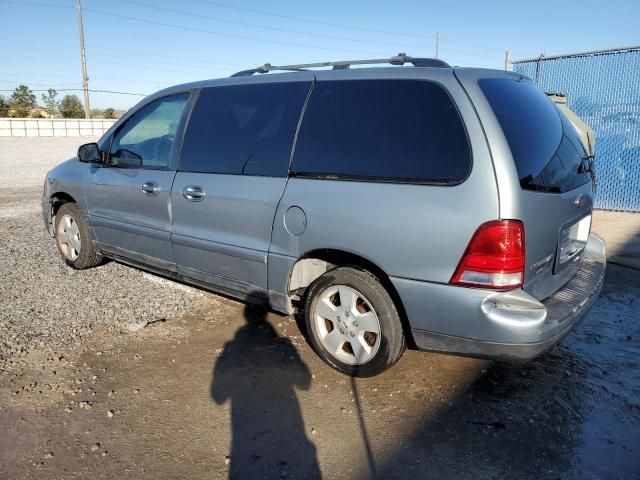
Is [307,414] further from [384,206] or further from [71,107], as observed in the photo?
[71,107]

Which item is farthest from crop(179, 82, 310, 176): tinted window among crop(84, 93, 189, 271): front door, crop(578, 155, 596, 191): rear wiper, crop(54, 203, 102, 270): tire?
crop(578, 155, 596, 191): rear wiper

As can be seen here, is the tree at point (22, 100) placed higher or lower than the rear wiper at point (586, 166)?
higher

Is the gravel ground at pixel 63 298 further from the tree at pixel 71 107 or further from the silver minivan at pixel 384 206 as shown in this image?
the tree at pixel 71 107

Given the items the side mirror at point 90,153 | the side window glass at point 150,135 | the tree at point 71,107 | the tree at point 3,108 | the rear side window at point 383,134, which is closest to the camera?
the rear side window at point 383,134

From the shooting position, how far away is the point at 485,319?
2652 millimetres

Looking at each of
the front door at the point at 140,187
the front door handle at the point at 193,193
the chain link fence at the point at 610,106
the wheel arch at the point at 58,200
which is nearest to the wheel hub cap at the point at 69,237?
the wheel arch at the point at 58,200

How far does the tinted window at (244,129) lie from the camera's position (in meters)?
3.43

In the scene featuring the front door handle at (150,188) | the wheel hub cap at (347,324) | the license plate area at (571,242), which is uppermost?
the front door handle at (150,188)

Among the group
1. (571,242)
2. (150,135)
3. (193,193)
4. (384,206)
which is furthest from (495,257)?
(150,135)

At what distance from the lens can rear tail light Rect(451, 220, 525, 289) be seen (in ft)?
8.46

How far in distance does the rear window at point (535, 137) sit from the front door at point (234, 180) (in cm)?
126

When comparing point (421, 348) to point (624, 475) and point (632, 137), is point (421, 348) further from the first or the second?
point (632, 137)

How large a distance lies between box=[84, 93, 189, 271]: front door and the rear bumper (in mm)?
2165

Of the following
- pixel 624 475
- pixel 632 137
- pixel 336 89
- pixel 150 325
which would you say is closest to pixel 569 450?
pixel 624 475
